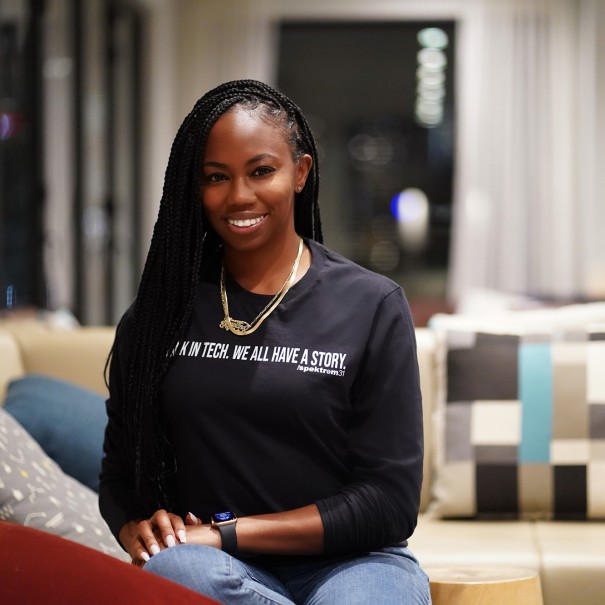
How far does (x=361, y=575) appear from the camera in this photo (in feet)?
4.47

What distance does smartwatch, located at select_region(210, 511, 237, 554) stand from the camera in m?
1.36

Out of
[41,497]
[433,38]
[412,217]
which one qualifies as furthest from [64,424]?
[433,38]

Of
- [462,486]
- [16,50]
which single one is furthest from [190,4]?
[462,486]

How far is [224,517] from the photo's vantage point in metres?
1.38

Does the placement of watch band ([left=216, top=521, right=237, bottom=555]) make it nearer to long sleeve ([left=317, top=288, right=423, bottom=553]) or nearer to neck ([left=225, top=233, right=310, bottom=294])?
long sleeve ([left=317, top=288, right=423, bottom=553])

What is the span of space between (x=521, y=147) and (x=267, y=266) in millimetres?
5864

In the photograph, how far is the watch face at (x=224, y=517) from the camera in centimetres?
137

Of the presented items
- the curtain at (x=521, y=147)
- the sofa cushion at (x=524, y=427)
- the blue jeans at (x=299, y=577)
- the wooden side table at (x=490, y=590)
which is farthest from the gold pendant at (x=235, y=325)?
the curtain at (x=521, y=147)

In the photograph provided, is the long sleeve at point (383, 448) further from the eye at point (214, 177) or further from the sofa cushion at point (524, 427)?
the sofa cushion at point (524, 427)

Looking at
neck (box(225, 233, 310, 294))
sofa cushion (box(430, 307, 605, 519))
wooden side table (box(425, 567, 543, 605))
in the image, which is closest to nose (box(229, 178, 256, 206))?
neck (box(225, 233, 310, 294))

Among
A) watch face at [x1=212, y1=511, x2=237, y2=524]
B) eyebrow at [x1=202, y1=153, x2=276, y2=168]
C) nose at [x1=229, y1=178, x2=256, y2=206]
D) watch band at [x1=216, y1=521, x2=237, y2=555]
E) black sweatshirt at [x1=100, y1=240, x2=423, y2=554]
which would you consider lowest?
watch band at [x1=216, y1=521, x2=237, y2=555]

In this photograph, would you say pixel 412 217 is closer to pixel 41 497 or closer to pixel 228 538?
pixel 41 497

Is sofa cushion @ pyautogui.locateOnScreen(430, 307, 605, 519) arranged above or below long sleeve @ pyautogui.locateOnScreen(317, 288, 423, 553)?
below

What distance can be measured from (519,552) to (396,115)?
19.6 ft
